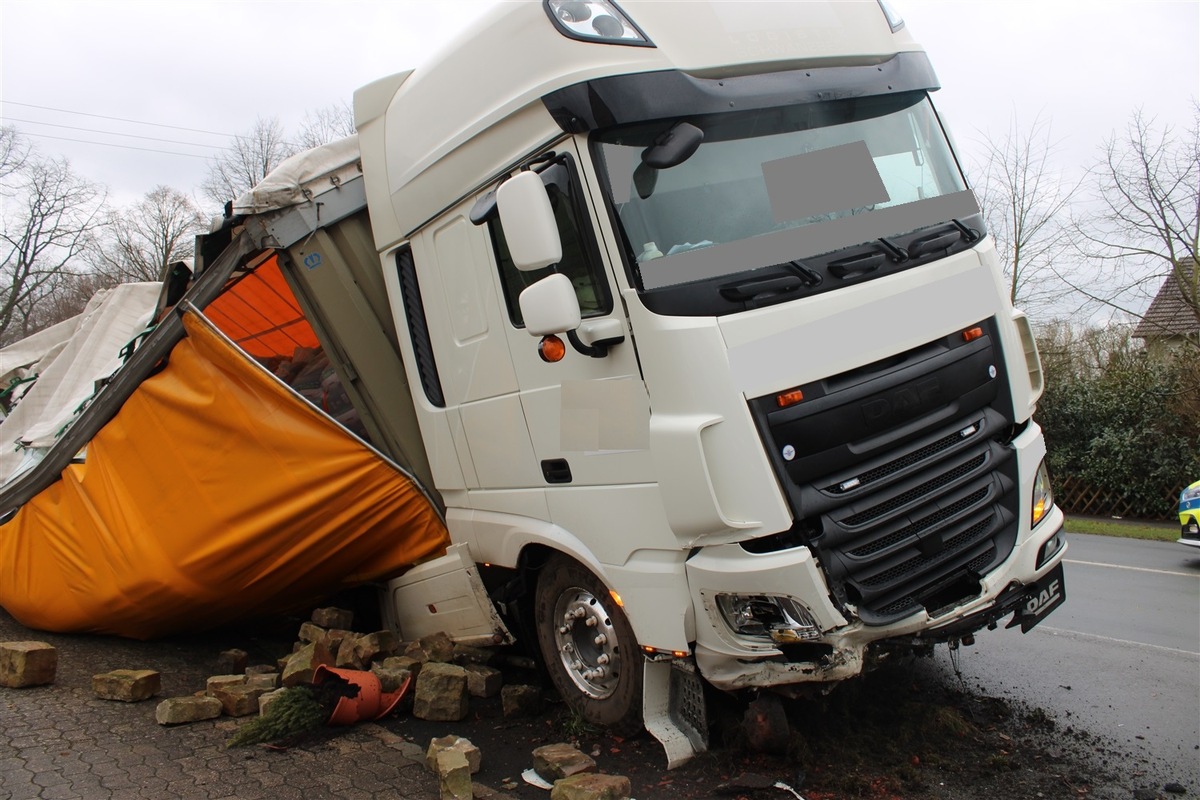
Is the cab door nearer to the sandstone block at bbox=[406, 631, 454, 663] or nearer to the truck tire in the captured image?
the truck tire

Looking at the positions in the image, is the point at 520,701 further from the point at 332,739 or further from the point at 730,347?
the point at 730,347

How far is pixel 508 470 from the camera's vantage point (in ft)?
14.6

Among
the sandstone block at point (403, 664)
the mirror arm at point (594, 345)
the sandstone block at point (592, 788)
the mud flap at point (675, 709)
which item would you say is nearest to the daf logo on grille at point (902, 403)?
the mirror arm at point (594, 345)

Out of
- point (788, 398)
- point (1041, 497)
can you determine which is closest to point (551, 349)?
point (788, 398)

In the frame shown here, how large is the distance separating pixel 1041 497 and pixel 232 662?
15.0 ft

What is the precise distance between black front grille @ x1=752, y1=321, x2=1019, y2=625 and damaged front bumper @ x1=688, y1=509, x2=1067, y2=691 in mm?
68

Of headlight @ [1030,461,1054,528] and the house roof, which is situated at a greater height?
headlight @ [1030,461,1054,528]

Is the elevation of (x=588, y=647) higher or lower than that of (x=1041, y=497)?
lower

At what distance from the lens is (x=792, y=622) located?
342 centimetres

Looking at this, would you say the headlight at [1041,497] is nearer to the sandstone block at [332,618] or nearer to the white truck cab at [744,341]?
the white truck cab at [744,341]

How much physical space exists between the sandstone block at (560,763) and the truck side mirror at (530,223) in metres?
1.79

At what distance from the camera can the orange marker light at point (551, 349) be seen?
3887mm

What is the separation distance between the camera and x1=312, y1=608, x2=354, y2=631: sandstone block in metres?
5.75

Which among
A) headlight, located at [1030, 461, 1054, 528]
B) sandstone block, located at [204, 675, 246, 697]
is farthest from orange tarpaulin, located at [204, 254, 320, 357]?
headlight, located at [1030, 461, 1054, 528]
